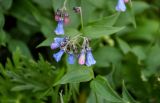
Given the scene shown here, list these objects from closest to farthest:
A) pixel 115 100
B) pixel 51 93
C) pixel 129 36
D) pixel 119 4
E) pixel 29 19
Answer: pixel 115 100 < pixel 119 4 < pixel 51 93 < pixel 29 19 < pixel 129 36

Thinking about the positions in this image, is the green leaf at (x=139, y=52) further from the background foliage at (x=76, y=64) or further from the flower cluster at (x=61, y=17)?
the flower cluster at (x=61, y=17)

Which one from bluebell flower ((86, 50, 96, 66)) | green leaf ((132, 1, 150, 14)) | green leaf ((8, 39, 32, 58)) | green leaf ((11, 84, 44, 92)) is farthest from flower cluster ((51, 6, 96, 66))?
green leaf ((132, 1, 150, 14))

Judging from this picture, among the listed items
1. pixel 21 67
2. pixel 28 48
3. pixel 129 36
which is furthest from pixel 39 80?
pixel 129 36

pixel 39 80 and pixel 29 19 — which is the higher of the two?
pixel 29 19

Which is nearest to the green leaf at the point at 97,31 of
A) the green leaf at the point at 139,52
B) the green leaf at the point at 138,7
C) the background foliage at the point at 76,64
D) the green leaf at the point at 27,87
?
the background foliage at the point at 76,64

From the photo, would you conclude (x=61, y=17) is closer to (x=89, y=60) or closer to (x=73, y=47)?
(x=73, y=47)

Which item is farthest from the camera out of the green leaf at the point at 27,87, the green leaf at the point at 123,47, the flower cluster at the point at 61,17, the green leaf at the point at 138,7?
the green leaf at the point at 138,7

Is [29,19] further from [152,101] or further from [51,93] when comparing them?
[152,101]
